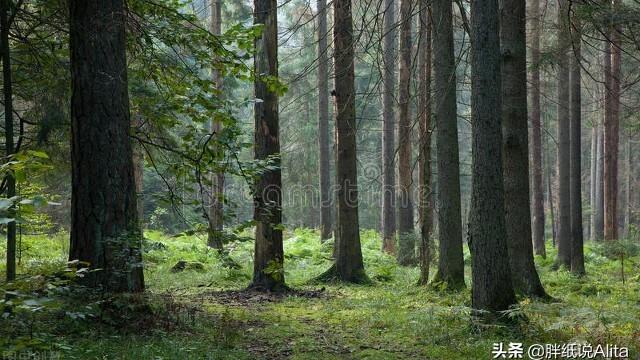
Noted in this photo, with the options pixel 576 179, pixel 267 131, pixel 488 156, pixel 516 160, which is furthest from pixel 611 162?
pixel 488 156

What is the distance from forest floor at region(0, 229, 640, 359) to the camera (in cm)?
504

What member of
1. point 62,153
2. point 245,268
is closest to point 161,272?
point 245,268

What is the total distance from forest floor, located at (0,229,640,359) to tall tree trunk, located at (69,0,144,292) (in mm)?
598

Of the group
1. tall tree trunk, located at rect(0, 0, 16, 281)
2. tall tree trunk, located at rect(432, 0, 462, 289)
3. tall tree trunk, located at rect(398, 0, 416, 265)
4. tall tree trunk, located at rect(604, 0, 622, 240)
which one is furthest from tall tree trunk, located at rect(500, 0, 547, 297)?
tall tree trunk, located at rect(604, 0, 622, 240)

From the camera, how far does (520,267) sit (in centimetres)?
897

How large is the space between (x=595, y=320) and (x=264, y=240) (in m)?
6.37

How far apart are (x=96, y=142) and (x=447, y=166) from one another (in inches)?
277

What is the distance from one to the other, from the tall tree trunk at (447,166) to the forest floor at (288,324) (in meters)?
0.68

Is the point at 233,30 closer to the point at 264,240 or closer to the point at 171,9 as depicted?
the point at 171,9

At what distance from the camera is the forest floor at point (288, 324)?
5.04 m

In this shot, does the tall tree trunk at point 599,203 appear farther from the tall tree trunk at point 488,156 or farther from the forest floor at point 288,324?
the tall tree trunk at point 488,156

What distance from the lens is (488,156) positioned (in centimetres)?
659

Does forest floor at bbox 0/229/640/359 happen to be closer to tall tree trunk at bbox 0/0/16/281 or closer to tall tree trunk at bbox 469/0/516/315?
tall tree trunk at bbox 469/0/516/315

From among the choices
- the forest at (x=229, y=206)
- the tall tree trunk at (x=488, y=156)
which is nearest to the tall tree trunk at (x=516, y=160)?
the forest at (x=229, y=206)
